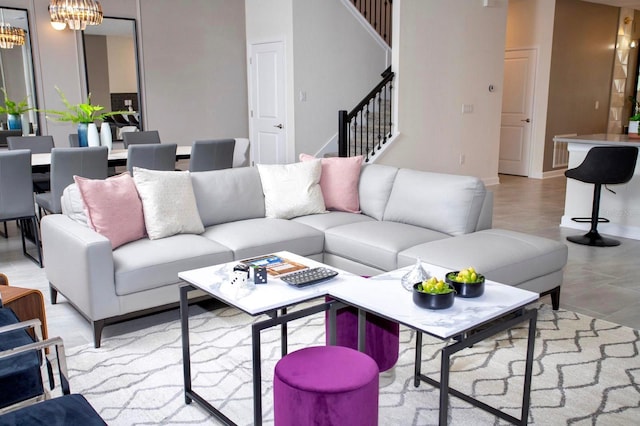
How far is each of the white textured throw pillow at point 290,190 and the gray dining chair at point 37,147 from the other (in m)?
2.77

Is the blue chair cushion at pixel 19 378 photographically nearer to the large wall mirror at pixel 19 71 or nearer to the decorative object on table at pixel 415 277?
the decorative object on table at pixel 415 277

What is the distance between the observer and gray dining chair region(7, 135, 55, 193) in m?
5.97

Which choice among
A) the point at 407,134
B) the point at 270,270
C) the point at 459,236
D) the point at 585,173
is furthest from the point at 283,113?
the point at 270,270

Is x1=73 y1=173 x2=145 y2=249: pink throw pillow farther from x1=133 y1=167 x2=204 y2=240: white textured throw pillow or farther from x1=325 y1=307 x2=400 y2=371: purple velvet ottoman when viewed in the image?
x1=325 y1=307 x2=400 y2=371: purple velvet ottoman

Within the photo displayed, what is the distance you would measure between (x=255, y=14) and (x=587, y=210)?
5011 mm

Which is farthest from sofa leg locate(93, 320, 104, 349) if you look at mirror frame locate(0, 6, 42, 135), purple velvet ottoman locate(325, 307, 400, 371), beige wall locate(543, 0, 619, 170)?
beige wall locate(543, 0, 619, 170)

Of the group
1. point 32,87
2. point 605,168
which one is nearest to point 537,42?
point 605,168

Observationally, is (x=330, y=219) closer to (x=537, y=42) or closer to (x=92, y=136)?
(x=92, y=136)

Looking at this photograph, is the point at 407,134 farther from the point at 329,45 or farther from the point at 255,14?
the point at 255,14

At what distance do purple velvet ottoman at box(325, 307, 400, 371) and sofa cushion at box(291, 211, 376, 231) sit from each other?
1.49 m

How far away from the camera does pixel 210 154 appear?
18.5ft

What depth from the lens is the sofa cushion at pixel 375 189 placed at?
4.57m

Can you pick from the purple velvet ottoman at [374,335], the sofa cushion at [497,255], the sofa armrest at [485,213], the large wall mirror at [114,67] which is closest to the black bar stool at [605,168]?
the sofa armrest at [485,213]

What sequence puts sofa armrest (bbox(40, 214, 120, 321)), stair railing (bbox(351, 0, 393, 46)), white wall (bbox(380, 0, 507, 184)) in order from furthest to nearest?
stair railing (bbox(351, 0, 393, 46)), white wall (bbox(380, 0, 507, 184)), sofa armrest (bbox(40, 214, 120, 321))
